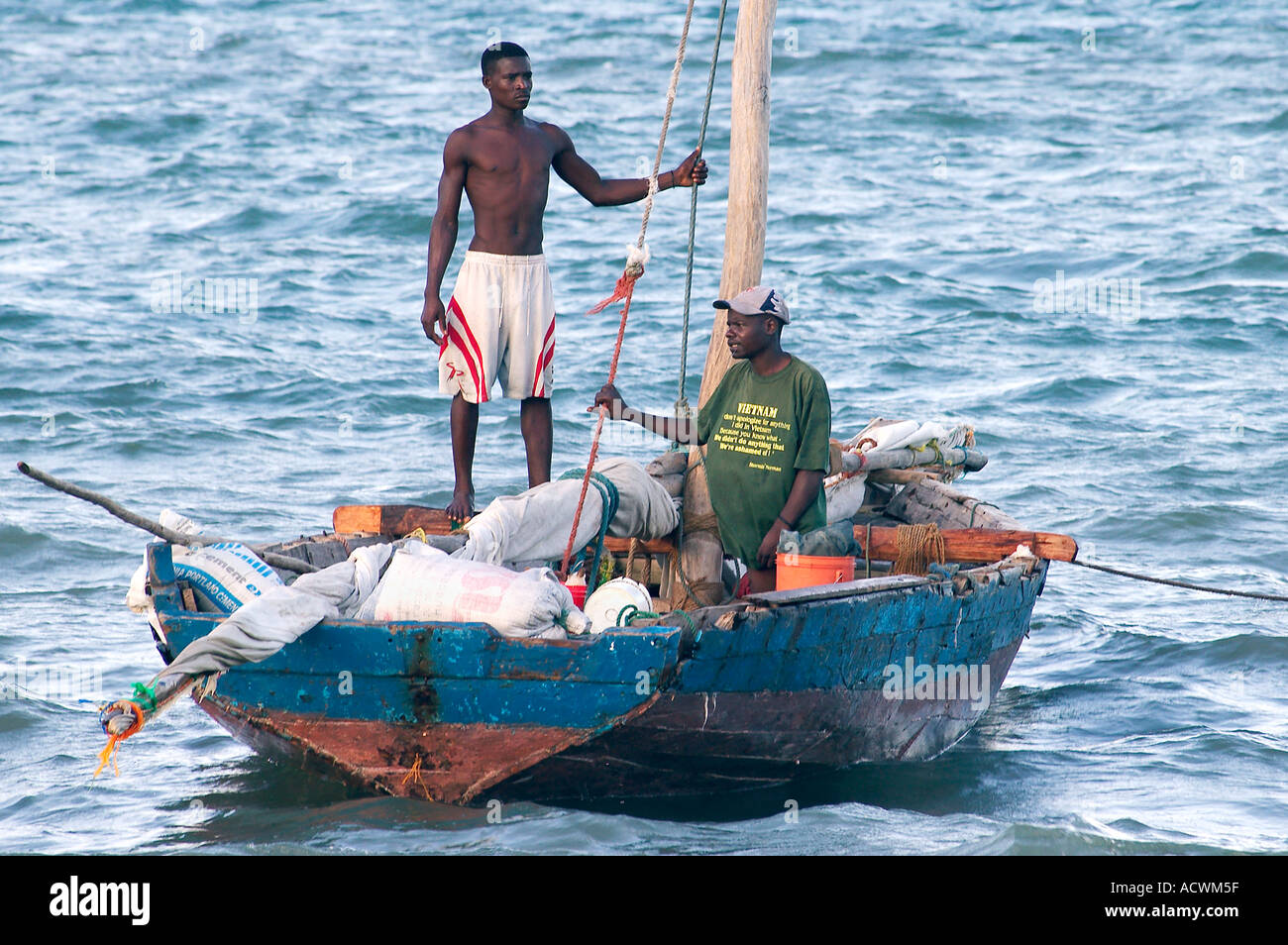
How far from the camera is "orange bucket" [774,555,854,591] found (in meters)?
6.53

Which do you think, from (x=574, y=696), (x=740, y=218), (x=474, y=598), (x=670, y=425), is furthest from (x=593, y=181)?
(x=574, y=696)

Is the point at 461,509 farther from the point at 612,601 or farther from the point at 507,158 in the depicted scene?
the point at 507,158

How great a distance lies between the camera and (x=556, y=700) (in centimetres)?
536

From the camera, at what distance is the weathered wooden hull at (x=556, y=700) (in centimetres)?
529

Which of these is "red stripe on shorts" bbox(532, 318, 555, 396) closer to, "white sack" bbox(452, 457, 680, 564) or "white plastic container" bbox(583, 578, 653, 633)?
"white sack" bbox(452, 457, 680, 564)

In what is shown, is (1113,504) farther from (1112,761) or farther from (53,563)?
(53,563)

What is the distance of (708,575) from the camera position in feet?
23.7

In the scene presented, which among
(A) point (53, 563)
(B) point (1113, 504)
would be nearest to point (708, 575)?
(A) point (53, 563)

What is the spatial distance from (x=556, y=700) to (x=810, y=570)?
1.61m

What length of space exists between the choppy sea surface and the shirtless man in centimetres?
199

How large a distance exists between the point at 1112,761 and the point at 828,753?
67.6 inches

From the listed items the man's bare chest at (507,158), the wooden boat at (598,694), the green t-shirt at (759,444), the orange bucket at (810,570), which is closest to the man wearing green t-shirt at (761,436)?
the green t-shirt at (759,444)
